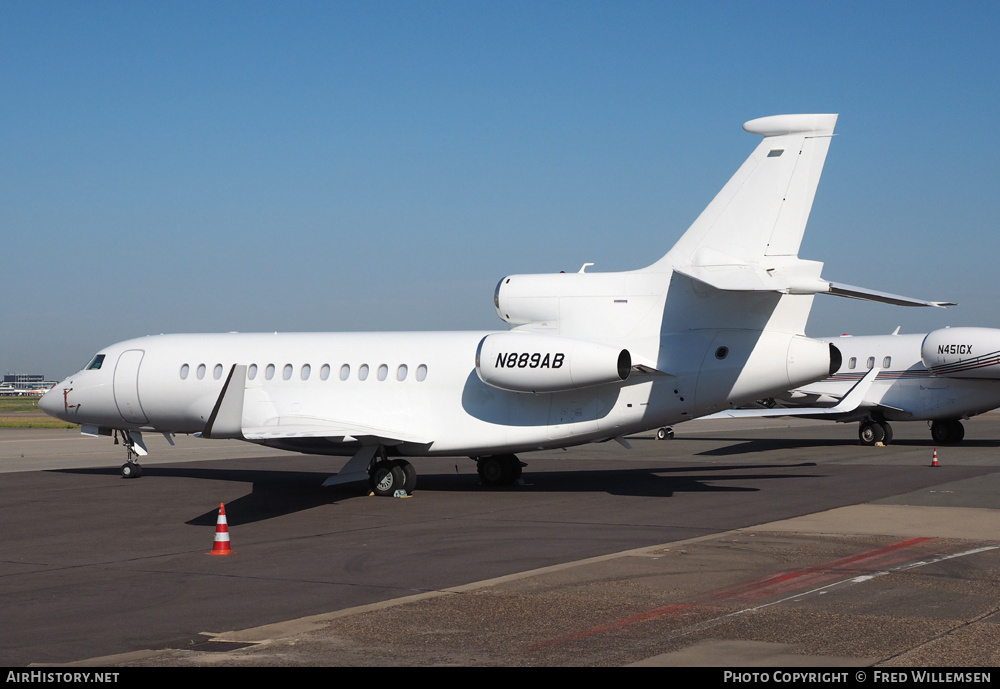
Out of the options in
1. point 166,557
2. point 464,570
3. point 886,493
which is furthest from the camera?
point 886,493

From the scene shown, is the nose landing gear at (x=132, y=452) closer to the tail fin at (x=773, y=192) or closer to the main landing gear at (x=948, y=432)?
the tail fin at (x=773, y=192)

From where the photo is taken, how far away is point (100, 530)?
15078 millimetres

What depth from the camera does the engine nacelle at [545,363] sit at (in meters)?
17.0

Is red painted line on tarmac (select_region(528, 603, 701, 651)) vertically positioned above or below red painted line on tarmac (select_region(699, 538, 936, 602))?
below

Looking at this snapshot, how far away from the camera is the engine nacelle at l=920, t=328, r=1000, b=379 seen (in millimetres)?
30125

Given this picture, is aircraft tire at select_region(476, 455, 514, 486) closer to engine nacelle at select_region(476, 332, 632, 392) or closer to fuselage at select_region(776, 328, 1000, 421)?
engine nacelle at select_region(476, 332, 632, 392)

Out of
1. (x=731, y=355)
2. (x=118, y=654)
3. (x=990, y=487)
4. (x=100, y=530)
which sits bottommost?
(x=100, y=530)

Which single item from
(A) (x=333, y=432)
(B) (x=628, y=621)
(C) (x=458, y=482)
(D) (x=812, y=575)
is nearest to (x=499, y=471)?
(C) (x=458, y=482)

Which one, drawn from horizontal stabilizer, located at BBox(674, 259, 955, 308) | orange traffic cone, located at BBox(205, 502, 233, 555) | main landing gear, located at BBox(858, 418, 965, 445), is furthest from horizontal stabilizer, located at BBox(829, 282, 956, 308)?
main landing gear, located at BBox(858, 418, 965, 445)

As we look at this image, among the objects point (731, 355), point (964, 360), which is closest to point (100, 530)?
point (731, 355)

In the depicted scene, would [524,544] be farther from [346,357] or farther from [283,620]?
[346,357]

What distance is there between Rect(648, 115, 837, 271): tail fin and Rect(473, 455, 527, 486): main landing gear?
6.33 metres

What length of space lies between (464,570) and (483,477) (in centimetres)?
996

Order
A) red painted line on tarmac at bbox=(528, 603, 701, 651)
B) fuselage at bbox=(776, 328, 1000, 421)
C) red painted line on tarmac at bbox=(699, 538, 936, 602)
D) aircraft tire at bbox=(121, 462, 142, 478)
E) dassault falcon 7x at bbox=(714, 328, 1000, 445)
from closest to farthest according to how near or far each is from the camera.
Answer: red painted line on tarmac at bbox=(528, 603, 701, 651) < red painted line on tarmac at bbox=(699, 538, 936, 602) < aircraft tire at bbox=(121, 462, 142, 478) < dassault falcon 7x at bbox=(714, 328, 1000, 445) < fuselage at bbox=(776, 328, 1000, 421)
